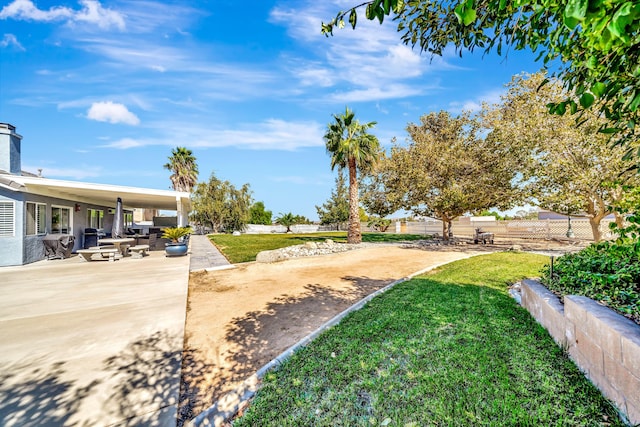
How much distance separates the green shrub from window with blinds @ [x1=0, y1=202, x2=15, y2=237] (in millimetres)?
15580

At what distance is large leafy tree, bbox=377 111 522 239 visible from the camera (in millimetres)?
14609

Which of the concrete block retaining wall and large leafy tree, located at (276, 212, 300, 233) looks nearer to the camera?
the concrete block retaining wall

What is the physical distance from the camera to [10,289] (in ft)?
21.6

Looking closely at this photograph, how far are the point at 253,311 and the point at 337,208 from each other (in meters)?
35.2

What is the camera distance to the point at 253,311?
525 centimetres

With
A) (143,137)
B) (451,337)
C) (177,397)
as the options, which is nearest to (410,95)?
(451,337)

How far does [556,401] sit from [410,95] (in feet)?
36.6

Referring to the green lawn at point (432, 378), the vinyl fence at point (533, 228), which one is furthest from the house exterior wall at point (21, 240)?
the vinyl fence at point (533, 228)

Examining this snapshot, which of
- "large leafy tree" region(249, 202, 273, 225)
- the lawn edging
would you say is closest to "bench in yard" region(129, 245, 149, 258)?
the lawn edging

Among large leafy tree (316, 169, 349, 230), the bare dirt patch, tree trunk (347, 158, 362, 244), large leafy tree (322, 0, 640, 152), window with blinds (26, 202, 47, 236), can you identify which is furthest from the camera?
large leafy tree (316, 169, 349, 230)

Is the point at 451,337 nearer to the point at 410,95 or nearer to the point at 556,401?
the point at 556,401

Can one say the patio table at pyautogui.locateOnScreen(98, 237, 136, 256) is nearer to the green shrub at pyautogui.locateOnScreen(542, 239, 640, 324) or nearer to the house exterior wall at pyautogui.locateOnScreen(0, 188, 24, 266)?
the house exterior wall at pyautogui.locateOnScreen(0, 188, 24, 266)

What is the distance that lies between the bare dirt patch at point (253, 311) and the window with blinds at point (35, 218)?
7.53 meters

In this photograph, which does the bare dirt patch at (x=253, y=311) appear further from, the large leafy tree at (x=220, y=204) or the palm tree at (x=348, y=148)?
the large leafy tree at (x=220, y=204)
